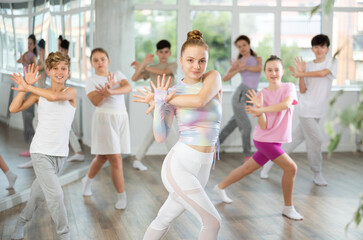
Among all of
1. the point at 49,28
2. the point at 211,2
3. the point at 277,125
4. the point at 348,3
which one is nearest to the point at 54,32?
the point at 49,28

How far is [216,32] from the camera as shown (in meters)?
7.36

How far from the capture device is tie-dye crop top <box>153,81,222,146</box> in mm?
2539

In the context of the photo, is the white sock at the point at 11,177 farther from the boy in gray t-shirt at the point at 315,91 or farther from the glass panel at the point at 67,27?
the boy in gray t-shirt at the point at 315,91

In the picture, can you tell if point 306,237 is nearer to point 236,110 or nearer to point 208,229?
point 208,229

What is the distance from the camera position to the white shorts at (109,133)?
432 cm

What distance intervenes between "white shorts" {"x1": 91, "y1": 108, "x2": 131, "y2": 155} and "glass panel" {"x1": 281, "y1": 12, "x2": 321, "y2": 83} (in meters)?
3.70

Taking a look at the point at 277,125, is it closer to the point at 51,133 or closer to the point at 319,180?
the point at 319,180

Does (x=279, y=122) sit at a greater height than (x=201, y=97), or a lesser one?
lesser

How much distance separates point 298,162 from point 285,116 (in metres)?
2.67

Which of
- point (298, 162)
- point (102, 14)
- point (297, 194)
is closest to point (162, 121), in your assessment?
point (297, 194)

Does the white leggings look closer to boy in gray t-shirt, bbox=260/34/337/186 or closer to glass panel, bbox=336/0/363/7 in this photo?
boy in gray t-shirt, bbox=260/34/337/186

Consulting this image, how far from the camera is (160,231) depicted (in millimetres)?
2609

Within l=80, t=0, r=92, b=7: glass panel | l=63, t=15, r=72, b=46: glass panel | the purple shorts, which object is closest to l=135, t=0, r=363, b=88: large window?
l=80, t=0, r=92, b=7: glass panel

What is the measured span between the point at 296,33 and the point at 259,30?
55 cm
